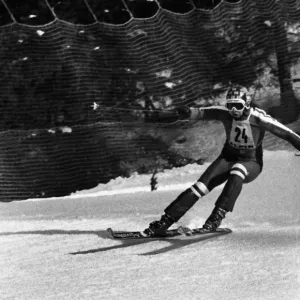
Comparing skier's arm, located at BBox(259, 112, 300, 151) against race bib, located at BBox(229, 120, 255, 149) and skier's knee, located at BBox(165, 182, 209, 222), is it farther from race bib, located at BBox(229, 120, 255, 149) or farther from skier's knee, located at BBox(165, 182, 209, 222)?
skier's knee, located at BBox(165, 182, 209, 222)

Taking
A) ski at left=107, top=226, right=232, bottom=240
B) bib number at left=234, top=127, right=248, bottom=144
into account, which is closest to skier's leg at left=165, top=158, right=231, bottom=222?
ski at left=107, top=226, right=232, bottom=240

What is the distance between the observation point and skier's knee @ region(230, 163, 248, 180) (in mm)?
7082

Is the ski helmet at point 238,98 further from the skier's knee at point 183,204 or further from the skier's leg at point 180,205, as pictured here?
the skier's knee at point 183,204

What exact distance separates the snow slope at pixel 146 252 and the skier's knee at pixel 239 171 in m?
0.47

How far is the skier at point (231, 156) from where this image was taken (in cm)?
695

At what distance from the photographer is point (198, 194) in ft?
23.0

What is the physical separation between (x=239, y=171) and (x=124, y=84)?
5.61m

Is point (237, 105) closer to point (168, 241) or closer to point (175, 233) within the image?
point (175, 233)

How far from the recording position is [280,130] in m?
7.11

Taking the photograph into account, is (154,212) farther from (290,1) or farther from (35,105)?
(290,1)

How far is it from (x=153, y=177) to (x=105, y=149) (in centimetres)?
86

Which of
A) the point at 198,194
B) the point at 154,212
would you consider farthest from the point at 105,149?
the point at 198,194

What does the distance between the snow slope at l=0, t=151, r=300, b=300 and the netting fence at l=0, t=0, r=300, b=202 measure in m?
1.54

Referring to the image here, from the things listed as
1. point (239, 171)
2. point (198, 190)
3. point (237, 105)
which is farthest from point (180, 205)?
point (237, 105)
